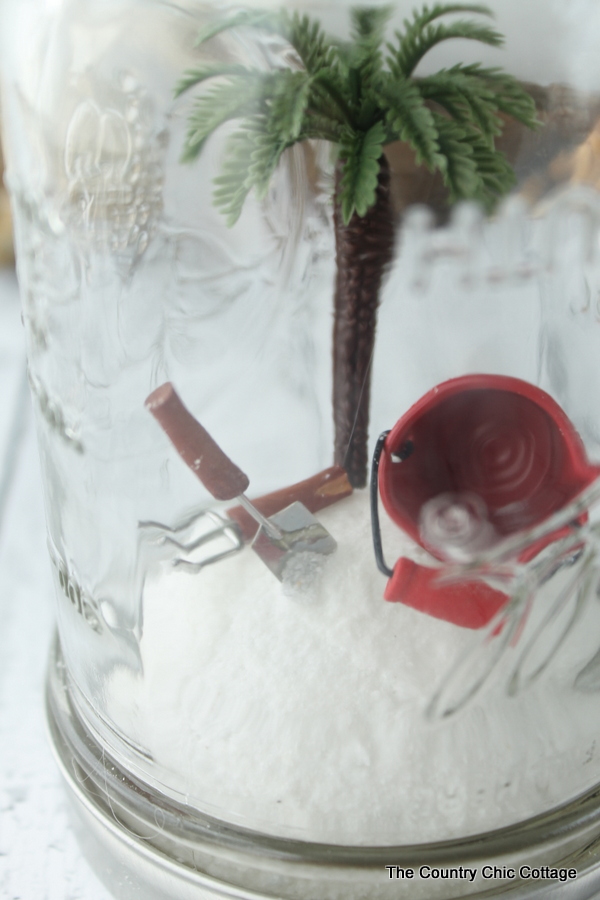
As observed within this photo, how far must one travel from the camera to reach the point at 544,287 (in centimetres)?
31

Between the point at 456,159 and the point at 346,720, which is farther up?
the point at 456,159

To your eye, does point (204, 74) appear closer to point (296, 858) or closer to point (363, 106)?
point (363, 106)

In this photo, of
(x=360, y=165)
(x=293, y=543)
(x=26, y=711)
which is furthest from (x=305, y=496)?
(x=26, y=711)

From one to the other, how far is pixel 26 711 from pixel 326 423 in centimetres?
24

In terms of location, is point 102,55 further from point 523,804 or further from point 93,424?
point 523,804

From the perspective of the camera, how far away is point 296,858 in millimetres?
295

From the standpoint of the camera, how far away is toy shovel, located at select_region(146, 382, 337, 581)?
0.98 feet

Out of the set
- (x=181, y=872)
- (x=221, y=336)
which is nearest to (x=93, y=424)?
(x=221, y=336)

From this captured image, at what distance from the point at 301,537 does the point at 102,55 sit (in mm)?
174

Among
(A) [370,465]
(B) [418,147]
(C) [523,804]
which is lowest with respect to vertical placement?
(C) [523,804]

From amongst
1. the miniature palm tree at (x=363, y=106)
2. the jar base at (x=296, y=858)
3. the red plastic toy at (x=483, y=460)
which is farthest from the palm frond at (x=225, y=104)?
the jar base at (x=296, y=858)

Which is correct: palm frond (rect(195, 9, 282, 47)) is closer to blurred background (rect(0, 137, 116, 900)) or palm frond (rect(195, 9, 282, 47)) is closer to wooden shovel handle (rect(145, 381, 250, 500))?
wooden shovel handle (rect(145, 381, 250, 500))

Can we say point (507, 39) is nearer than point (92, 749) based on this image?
Yes

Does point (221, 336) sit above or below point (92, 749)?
above
